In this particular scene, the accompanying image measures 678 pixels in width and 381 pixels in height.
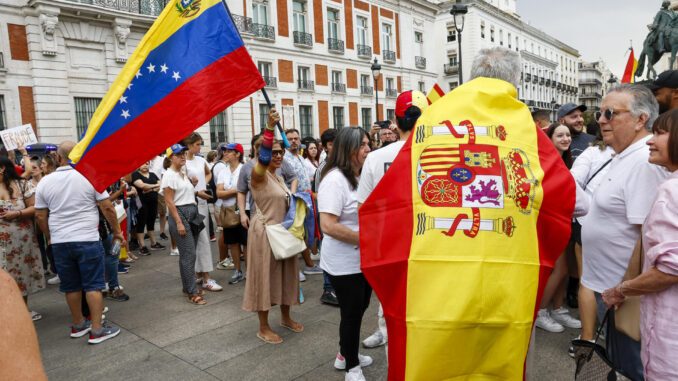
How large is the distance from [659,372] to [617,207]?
104cm

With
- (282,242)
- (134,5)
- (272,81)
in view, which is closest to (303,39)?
(272,81)

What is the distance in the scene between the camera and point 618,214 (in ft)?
8.29

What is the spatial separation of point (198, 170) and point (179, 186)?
132 cm

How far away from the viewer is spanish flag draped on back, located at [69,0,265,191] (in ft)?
11.1

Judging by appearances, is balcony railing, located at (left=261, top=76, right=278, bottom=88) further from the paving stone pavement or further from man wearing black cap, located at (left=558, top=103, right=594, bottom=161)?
man wearing black cap, located at (left=558, top=103, right=594, bottom=161)

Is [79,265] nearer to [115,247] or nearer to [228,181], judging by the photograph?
[115,247]

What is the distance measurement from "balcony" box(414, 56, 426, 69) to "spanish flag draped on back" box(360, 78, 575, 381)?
33.2 m

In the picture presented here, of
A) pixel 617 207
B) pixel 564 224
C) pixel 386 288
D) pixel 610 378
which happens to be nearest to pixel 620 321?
pixel 610 378

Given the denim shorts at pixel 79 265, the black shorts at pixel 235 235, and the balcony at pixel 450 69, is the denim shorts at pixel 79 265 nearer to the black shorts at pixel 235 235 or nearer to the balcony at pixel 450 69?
the black shorts at pixel 235 235

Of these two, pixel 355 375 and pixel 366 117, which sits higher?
pixel 366 117

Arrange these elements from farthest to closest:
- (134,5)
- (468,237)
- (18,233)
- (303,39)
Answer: (303,39) → (134,5) → (18,233) → (468,237)

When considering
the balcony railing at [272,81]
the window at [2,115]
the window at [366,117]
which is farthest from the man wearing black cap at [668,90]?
the window at [366,117]

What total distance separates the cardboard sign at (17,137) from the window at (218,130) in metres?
11.7

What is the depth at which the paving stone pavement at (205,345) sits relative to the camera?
134 inches
